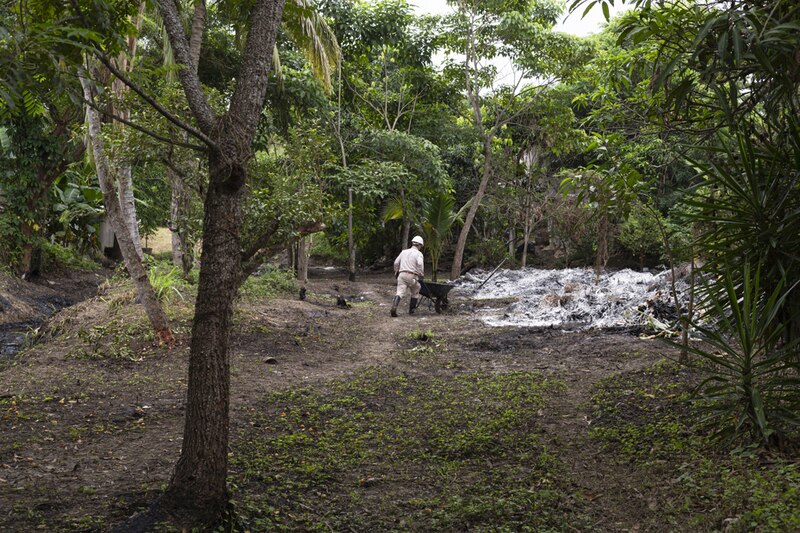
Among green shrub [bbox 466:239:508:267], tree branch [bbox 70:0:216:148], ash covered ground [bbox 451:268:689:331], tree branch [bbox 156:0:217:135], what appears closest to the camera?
tree branch [bbox 70:0:216:148]

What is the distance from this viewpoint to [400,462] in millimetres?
4582

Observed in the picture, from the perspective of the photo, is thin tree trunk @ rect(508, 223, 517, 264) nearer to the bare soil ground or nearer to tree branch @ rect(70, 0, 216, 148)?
the bare soil ground

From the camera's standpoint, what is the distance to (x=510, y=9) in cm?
1678

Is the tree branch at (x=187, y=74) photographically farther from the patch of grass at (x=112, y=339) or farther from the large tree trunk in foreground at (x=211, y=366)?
the patch of grass at (x=112, y=339)

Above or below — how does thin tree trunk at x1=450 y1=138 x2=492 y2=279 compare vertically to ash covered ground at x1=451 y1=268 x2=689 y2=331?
above

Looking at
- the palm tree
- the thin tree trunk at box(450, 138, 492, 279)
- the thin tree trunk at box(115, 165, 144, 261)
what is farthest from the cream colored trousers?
the thin tree trunk at box(450, 138, 492, 279)

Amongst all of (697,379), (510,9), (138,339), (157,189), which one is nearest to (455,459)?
(697,379)

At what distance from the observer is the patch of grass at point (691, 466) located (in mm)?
3109

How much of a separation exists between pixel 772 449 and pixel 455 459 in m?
1.93

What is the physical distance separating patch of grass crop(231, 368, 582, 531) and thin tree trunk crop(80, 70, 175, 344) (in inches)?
86.0

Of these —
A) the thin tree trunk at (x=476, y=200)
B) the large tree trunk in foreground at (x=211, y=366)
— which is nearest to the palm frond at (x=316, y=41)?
the large tree trunk in foreground at (x=211, y=366)

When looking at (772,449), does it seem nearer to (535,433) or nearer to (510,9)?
(535,433)

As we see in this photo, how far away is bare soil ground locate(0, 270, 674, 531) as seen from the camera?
12.1ft

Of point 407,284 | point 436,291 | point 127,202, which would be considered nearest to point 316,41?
point 127,202
